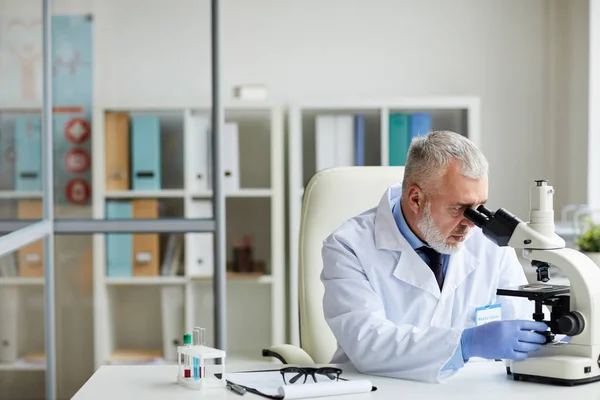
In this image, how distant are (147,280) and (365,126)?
117 cm

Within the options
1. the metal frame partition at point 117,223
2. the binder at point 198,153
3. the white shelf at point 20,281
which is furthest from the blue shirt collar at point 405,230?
the binder at point 198,153

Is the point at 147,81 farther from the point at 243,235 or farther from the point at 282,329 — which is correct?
the point at 282,329

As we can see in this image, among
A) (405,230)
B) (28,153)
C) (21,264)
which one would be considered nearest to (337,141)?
(28,153)

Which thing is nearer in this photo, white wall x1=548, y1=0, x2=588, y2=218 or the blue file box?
the blue file box

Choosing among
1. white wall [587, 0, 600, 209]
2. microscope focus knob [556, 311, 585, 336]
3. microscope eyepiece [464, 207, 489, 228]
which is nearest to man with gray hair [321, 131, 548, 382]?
microscope eyepiece [464, 207, 489, 228]

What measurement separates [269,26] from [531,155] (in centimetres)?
138

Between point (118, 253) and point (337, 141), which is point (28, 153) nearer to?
point (118, 253)

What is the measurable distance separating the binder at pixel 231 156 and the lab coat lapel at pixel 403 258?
1.81 m

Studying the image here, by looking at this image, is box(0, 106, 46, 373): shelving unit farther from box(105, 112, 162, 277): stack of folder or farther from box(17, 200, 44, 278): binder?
box(105, 112, 162, 277): stack of folder

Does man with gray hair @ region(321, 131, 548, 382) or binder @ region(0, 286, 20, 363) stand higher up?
man with gray hair @ region(321, 131, 548, 382)

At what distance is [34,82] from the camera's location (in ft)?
9.12

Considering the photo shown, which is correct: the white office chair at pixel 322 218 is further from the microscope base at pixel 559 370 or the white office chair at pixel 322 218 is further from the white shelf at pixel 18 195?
the white shelf at pixel 18 195

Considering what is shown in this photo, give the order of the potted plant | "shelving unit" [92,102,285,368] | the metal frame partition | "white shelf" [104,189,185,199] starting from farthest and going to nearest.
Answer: "shelving unit" [92,102,285,368]
"white shelf" [104,189,185,199]
the potted plant
the metal frame partition

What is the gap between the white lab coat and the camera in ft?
5.92
